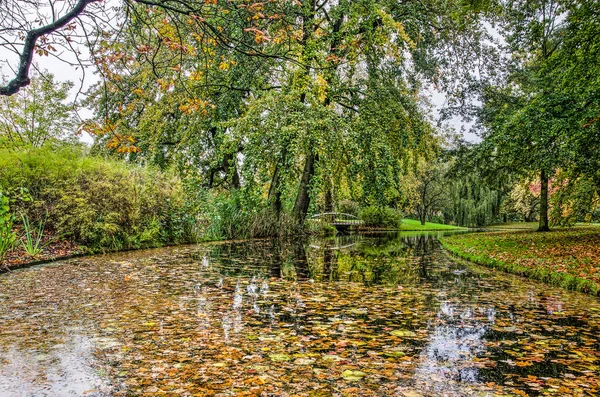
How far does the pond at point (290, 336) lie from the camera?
2.43m

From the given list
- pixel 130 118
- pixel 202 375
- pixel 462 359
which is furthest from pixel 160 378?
pixel 130 118

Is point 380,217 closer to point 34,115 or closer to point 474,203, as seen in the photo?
point 474,203

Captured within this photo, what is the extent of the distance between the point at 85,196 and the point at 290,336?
730 centimetres

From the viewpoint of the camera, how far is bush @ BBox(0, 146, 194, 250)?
848cm

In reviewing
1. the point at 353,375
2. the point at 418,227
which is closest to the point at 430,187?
the point at 418,227

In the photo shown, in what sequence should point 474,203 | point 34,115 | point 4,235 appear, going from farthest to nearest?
point 474,203 → point 34,115 → point 4,235

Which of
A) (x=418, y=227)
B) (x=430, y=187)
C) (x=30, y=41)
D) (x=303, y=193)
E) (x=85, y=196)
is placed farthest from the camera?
(x=430, y=187)

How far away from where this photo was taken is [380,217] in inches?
989

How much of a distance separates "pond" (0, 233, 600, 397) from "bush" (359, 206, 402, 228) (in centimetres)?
1839

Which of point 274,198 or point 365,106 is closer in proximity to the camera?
point 365,106

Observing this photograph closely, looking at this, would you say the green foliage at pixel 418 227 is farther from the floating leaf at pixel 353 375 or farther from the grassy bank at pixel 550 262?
the floating leaf at pixel 353 375

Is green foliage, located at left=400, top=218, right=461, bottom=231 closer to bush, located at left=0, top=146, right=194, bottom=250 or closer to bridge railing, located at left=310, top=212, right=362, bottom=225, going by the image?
bridge railing, located at left=310, top=212, right=362, bottom=225

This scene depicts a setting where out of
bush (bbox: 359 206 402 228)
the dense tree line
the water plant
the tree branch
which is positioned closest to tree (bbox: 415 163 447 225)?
bush (bbox: 359 206 402 228)

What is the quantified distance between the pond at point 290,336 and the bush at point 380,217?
18.4m
